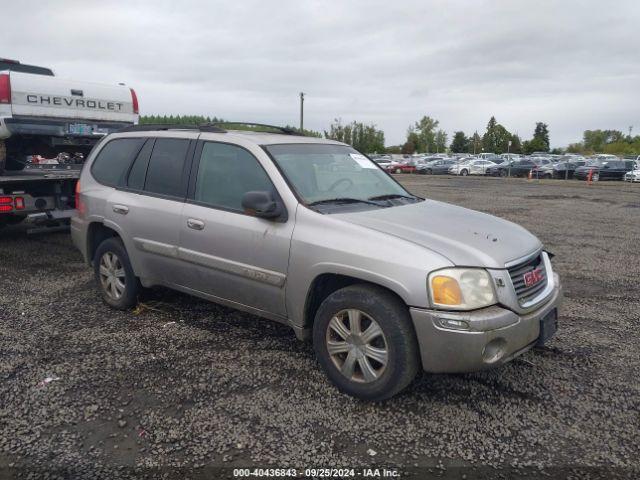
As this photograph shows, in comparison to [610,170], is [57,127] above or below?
above

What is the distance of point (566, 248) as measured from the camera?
8.77 m

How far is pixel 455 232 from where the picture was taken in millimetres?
3635

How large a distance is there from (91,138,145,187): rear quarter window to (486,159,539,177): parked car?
3754 cm

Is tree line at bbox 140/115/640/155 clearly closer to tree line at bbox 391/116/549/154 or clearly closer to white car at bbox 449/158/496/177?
tree line at bbox 391/116/549/154

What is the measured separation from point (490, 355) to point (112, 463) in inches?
84.6

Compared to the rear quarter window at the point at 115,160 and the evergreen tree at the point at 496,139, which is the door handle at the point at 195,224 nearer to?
the rear quarter window at the point at 115,160

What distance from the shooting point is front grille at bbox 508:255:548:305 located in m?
3.39

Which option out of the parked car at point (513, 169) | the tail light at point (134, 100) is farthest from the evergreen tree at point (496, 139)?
the tail light at point (134, 100)

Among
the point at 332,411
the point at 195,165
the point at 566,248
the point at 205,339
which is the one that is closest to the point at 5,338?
the point at 205,339

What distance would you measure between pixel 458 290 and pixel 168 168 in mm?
2788

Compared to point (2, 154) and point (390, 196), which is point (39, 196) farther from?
point (390, 196)

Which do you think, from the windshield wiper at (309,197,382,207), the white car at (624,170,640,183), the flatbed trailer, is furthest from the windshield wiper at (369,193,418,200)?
the white car at (624,170,640,183)

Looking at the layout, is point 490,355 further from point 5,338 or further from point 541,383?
A: point 5,338

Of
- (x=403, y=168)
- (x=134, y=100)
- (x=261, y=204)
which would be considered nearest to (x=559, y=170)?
(x=403, y=168)
